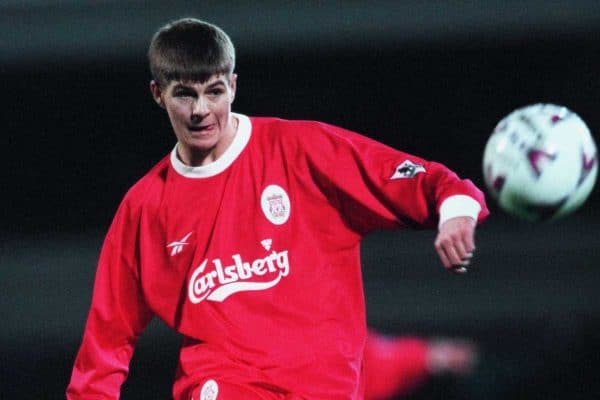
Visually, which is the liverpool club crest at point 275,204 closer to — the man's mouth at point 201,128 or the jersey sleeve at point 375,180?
the jersey sleeve at point 375,180

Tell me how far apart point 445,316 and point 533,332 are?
20.6 inches

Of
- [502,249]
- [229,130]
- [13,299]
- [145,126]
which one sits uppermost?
[229,130]

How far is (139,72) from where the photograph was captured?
693 centimetres

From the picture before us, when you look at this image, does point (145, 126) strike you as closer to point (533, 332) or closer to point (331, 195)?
point (533, 332)

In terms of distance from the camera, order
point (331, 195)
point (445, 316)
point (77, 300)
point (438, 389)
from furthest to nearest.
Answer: point (77, 300), point (445, 316), point (438, 389), point (331, 195)

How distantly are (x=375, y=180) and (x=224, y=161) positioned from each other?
0.40m

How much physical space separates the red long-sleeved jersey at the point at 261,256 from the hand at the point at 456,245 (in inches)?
6.6

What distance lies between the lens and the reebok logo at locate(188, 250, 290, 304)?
2.78 meters

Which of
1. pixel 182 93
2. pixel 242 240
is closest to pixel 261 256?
pixel 242 240

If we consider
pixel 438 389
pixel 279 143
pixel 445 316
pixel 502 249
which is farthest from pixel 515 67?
pixel 279 143

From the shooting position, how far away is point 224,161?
2912mm

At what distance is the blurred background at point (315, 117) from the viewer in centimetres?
632

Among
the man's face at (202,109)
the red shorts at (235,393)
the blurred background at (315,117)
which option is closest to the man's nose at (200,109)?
the man's face at (202,109)

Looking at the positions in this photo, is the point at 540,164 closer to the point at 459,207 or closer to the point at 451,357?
the point at 459,207
